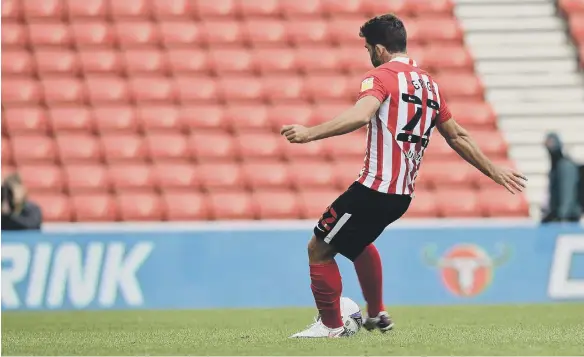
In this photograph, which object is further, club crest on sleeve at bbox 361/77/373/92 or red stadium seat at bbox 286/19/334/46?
red stadium seat at bbox 286/19/334/46

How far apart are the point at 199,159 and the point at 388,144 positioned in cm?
723

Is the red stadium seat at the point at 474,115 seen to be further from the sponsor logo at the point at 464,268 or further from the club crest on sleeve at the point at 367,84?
the club crest on sleeve at the point at 367,84

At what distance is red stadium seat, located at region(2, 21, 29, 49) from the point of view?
13875mm

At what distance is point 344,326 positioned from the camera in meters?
5.97

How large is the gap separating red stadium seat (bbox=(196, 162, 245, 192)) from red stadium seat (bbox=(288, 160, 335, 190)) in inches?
23.8

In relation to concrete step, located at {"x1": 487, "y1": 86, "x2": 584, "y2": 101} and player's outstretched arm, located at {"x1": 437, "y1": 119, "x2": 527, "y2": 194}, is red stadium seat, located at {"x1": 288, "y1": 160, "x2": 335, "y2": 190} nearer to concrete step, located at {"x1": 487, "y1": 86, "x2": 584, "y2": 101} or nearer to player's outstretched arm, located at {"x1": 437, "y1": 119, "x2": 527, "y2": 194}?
concrete step, located at {"x1": 487, "y1": 86, "x2": 584, "y2": 101}

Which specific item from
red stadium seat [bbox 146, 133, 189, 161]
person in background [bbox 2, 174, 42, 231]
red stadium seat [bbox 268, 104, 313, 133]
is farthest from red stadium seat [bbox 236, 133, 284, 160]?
person in background [bbox 2, 174, 42, 231]

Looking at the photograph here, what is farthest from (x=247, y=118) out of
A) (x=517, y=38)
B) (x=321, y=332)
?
(x=321, y=332)

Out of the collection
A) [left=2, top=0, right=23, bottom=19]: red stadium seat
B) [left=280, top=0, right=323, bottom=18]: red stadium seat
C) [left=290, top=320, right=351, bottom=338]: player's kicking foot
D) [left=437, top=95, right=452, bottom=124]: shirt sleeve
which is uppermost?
[left=2, top=0, right=23, bottom=19]: red stadium seat

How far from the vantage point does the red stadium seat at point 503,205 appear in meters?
12.4

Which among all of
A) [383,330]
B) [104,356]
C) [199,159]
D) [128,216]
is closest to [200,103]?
[199,159]

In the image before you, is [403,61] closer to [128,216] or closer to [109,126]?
[128,216]

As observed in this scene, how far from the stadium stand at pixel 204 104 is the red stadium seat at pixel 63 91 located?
0.8 inches

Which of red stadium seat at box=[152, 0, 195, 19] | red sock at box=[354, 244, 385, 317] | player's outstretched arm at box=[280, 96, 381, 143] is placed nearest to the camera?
player's outstretched arm at box=[280, 96, 381, 143]
